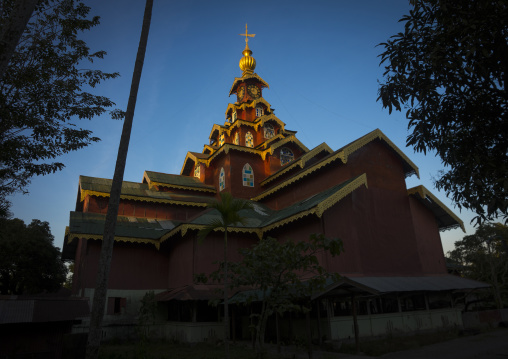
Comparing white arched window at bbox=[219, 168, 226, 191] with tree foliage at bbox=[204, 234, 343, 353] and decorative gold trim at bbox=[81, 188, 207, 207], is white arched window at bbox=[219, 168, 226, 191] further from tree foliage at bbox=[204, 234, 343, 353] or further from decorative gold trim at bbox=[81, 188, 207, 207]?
tree foliage at bbox=[204, 234, 343, 353]

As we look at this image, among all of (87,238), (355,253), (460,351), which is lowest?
(460,351)

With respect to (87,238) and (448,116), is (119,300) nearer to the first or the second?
(87,238)

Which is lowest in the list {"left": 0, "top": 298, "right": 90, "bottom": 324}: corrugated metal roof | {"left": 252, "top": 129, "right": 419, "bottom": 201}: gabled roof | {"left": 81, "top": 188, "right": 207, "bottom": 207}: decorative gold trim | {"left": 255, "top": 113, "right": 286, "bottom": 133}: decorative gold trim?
{"left": 0, "top": 298, "right": 90, "bottom": 324}: corrugated metal roof

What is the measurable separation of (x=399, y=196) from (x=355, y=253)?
5.87 meters

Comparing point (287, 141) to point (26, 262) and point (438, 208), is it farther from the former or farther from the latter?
point (26, 262)

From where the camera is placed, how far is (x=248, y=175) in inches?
1200

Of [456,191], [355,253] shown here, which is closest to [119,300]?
[355,253]

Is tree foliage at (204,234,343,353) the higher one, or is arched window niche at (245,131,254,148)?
arched window niche at (245,131,254,148)

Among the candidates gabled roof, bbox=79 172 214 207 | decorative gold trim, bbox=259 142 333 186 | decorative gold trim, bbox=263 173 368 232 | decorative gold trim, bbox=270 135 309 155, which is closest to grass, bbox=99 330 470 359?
decorative gold trim, bbox=263 173 368 232

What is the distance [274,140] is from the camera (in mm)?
33531

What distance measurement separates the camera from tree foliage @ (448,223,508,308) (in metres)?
30.0

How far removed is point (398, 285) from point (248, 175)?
15.9 metres

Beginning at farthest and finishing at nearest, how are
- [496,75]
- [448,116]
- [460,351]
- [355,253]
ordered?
1. [355,253]
2. [460,351]
3. [448,116]
4. [496,75]

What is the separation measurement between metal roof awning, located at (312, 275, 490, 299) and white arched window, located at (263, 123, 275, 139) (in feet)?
65.6
